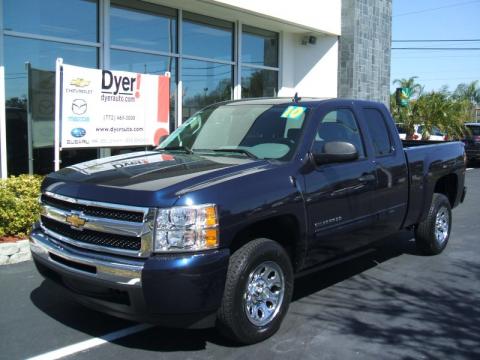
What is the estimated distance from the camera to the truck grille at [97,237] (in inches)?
144

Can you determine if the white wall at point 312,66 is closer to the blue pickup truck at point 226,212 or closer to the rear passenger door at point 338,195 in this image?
the blue pickup truck at point 226,212

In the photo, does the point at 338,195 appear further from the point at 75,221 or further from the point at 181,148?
the point at 75,221

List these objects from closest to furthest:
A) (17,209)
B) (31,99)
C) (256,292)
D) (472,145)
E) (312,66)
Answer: (256,292) < (17,209) < (31,99) < (312,66) < (472,145)

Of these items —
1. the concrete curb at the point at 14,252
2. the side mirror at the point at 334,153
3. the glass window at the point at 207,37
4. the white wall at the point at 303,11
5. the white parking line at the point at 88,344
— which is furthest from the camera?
the glass window at the point at 207,37

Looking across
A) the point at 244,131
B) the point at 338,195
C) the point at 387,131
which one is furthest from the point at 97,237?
the point at 387,131

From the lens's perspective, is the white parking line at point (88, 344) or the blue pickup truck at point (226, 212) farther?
the white parking line at point (88, 344)

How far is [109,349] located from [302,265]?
1.68 meters

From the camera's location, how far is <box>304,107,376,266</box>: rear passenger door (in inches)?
180

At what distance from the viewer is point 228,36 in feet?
44.5

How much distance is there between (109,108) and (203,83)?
4894 mm

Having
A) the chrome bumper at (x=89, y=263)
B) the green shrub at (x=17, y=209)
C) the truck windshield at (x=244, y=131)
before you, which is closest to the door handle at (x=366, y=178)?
the truck windshield at (x=244, y=131)

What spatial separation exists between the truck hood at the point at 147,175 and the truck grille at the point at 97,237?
0.81 feet

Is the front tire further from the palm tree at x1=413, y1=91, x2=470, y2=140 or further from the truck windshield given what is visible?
the palm tree at x1=413, y1=91, x2=470, y2=140

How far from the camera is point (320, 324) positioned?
14.9 ft
